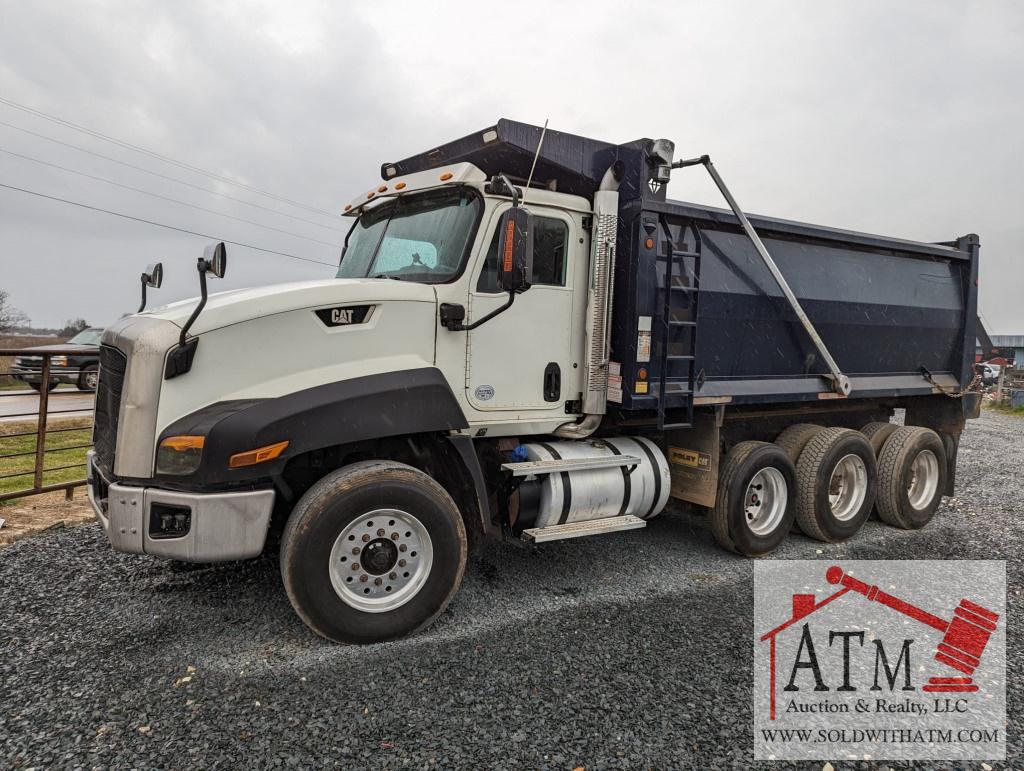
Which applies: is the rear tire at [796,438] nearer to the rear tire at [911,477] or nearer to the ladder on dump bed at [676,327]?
the rear tire at [911,477]

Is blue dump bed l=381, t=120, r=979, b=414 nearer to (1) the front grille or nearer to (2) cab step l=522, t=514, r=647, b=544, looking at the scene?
(2) cab step l=522, t=514, r=647, b=544

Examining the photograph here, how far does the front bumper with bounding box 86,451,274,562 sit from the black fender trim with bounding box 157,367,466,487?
4.0 inches

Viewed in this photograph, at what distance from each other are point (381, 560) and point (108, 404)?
6.55ft

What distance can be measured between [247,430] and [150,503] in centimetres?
67

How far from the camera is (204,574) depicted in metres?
4.82

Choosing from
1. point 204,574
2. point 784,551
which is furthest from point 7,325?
point 784,551

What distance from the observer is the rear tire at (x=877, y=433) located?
707 centimetres

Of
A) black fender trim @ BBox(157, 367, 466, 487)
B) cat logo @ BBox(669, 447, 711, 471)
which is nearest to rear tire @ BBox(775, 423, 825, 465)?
cat logo @ BBox(669, 447, 711, 471)

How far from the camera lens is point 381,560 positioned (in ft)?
12.8

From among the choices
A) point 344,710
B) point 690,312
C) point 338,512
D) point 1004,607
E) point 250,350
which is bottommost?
point 344,710

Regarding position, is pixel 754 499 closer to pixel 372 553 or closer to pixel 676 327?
pixel 676 327

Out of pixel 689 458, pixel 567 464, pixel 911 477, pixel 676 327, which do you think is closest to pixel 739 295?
pixel 676 327

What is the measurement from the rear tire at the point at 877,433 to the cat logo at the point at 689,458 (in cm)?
262

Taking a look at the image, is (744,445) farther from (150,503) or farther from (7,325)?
(7,325)
